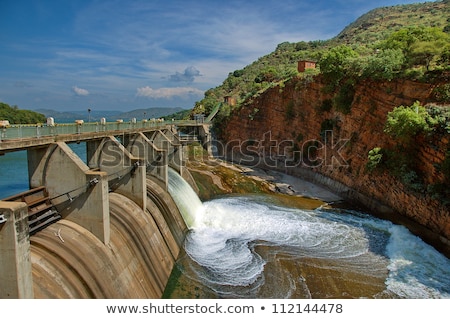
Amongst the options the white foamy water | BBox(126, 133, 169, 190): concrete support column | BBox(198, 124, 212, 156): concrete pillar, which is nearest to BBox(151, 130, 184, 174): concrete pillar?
the white foamy water

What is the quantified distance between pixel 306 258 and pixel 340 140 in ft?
55.9

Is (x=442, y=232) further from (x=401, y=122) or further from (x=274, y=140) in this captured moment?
(x=274, y=140)

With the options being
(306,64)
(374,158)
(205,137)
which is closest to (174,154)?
(374,158)

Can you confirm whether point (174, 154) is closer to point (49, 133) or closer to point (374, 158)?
point (49, 133)

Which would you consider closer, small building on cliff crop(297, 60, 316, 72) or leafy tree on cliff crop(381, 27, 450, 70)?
leafy tree on cliff crop(381, 27, 450, 70)

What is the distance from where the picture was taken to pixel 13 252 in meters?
7.68

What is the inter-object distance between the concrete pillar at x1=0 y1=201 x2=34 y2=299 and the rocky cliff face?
65.6ft

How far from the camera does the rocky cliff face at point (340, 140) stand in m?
19.5

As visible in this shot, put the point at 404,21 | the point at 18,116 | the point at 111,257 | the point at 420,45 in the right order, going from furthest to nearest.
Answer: the point at 404,21, the point at 18,116, the point at 420,45, the point at 111,257

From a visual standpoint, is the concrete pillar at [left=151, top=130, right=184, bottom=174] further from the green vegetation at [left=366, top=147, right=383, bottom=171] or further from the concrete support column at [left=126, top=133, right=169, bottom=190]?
the green vegetation at [left=366, top=147, right=383, bottom=171]

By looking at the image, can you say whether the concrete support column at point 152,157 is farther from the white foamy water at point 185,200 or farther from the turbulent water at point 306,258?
the turbulent water at point 306,258

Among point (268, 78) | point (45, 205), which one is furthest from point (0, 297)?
point (268, 78)

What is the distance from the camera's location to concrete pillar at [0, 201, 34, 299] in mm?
7656

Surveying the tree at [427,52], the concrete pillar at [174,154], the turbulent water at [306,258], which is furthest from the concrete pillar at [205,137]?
the tree at [427,52]
